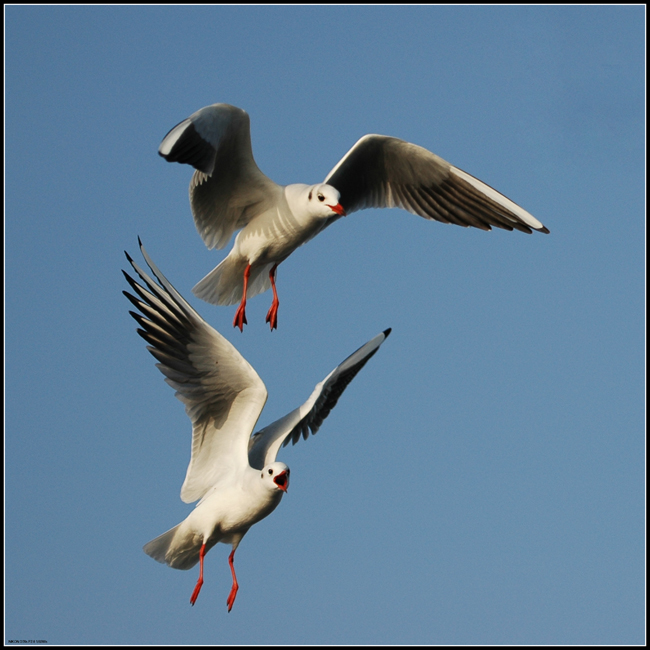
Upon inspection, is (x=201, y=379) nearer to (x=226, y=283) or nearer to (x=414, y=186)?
(x=226, y=283)

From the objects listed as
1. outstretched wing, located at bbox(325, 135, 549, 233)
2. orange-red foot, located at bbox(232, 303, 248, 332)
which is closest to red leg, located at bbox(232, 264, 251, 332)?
orange-red foot, located at bbox(232, 303, 248, 332)

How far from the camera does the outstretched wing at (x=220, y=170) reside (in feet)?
23.6

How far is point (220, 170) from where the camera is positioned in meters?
8.06

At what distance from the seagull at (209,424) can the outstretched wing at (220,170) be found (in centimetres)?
78

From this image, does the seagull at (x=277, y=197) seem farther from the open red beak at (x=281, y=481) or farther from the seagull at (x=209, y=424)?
the open red beak at (x=281, y=481)

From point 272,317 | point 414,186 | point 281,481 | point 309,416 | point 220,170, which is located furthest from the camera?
point 414,186

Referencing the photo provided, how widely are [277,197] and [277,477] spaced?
2.21 metres

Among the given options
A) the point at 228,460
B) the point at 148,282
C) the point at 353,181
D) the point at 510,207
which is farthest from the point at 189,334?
the point at 510,207

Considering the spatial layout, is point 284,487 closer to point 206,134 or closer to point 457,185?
point 206,134

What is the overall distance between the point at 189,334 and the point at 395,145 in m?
2.52

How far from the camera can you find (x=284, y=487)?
7.21 meters

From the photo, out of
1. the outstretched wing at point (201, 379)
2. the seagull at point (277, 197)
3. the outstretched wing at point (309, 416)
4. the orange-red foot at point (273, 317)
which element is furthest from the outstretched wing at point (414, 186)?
the outstretched wing at point (201, 379)

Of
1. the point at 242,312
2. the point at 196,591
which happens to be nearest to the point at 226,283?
the point at 242,312

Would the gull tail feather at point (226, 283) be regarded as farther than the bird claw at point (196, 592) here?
Yes
